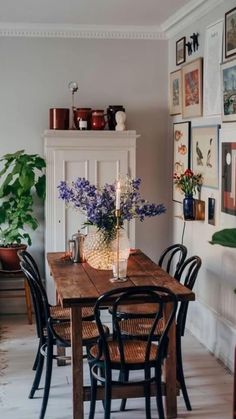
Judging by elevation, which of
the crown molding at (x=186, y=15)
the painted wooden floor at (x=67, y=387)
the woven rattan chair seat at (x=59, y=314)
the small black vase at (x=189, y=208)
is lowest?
the painted wooden floor at (x=67, y=387)

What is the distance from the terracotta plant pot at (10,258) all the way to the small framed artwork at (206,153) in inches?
68.9

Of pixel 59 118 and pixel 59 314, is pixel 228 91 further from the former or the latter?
pixel 59 314

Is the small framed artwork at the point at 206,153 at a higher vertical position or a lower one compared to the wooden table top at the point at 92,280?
higher

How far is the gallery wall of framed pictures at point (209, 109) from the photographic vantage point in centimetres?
418

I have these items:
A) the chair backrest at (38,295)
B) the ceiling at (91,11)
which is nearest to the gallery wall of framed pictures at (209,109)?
the ceiling at (91,11)

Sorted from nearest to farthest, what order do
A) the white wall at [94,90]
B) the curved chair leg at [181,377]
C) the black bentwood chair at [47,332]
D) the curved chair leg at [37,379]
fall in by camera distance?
the black bentwood chair at [47,332] < the curved chair leg at [181,377] < the curved chair leg at [37,379] < the white wall at [94,90]

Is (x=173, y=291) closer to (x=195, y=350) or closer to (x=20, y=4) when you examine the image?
(x=195, y=350)

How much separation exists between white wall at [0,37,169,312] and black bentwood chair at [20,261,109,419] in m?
2.05

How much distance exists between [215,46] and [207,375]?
2372mm

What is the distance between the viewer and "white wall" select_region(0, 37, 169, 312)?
560 centimetres

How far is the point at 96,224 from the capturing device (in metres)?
3.72

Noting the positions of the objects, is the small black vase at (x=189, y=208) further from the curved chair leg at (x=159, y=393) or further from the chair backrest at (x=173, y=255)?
the curved chair leg at (x=159, y=393)

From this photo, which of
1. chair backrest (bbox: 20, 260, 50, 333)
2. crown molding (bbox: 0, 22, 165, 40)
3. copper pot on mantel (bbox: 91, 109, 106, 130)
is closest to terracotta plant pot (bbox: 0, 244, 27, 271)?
copper pot on mantel (bbox: 91, 109, 106, 130)

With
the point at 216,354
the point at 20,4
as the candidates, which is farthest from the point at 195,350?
the point at 20,4
